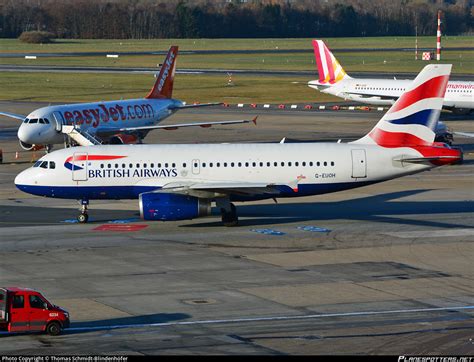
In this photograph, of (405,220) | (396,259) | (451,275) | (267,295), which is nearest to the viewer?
(267,295)

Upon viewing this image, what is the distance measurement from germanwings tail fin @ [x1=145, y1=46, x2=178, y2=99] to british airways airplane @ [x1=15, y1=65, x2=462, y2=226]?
3511 cm

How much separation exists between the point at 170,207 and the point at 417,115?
45.0 ft

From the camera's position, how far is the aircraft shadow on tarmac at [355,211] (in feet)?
173

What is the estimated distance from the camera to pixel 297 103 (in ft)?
404

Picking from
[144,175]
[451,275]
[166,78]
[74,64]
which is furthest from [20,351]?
[74,64]

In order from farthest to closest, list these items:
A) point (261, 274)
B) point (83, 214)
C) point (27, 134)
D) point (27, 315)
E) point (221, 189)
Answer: point (27, 134) → point (83, 214) → point (221, 189) → point (261, 274) → point (27, 315)

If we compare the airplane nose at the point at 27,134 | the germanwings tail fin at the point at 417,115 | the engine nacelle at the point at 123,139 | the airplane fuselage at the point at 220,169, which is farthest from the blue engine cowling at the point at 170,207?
the airplane nose at the point at 27,134

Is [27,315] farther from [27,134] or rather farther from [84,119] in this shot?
[84,119]

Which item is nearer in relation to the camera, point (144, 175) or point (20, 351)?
point (20, 351)

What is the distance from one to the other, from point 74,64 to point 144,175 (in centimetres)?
13436

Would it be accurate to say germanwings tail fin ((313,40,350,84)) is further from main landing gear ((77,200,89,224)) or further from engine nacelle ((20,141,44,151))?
main landing gear ((77,200,89,224))

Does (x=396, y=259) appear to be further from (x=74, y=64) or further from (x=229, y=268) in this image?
(x=74, y=64)

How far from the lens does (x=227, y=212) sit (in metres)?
51.0

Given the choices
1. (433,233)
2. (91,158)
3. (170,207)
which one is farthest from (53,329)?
(433,233)
